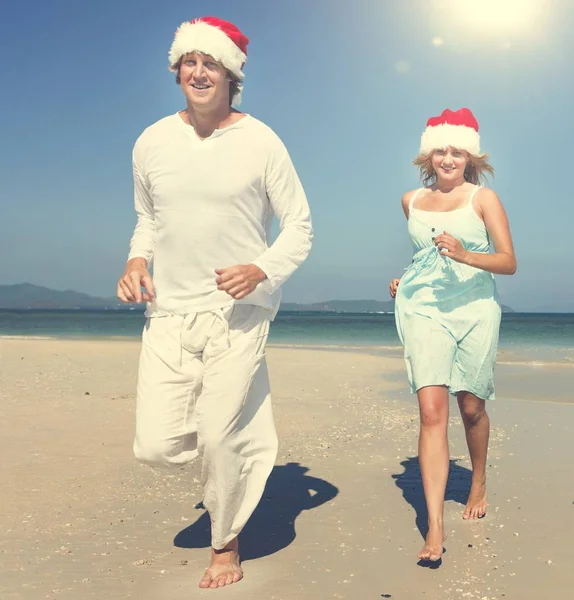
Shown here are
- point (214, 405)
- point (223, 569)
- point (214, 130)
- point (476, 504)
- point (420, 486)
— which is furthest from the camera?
point (420, 486)

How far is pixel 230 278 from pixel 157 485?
8.42 feet

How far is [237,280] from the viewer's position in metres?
3.46

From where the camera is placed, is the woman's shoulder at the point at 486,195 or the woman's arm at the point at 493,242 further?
the woman's shoulder at the point at 486,195

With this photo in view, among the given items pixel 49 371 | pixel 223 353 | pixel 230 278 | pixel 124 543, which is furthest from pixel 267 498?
pixel 49 371

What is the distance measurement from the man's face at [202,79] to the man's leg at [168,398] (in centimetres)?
105

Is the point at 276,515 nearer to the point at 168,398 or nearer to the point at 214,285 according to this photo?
the point at 168,398

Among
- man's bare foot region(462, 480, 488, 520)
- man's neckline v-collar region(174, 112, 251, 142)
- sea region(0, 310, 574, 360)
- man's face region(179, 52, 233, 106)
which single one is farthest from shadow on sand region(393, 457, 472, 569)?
sea region(0, 310, 574, 360)

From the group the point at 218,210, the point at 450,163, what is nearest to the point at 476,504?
the point at 450,163

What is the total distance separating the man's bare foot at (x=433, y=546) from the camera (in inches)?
152

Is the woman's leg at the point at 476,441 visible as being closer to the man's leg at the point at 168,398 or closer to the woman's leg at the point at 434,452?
the woman's leg at the point at 434,452

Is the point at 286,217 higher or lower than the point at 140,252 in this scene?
higher

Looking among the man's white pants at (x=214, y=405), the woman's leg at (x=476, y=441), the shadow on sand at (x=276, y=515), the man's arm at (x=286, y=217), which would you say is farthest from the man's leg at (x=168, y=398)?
the woman's leg at (x=476, y=441)

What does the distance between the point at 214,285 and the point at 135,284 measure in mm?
367

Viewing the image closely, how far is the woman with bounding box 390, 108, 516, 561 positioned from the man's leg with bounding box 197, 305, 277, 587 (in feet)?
3.31
